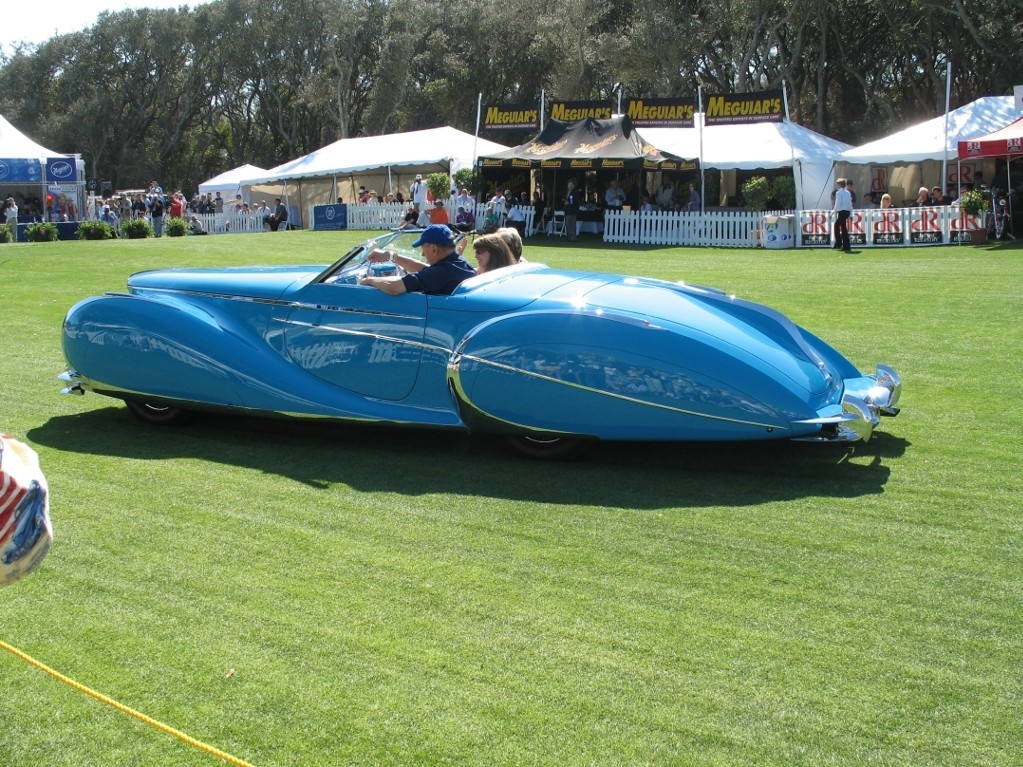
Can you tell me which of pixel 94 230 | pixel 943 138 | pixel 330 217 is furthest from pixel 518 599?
pixel 330 217

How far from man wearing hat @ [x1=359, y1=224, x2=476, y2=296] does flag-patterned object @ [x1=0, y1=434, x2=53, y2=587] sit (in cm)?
469

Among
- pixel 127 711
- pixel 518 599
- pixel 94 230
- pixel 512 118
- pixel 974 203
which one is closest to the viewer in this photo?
pixel 127 711

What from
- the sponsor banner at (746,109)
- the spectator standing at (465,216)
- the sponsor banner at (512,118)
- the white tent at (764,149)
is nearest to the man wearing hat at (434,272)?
the white tent at (764,149)

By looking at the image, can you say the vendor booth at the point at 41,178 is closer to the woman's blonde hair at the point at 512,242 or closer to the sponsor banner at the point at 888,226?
the sponsor banner at the point at 888,226

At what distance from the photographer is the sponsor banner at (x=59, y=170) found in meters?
34.3

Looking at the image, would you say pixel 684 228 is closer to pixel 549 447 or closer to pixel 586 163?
pixel 586 163

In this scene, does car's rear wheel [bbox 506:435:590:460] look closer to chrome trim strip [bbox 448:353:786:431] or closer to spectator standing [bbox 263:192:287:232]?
chrome trim strip [bbox 448:353:786:431]

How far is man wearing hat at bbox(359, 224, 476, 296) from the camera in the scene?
6.74 meters

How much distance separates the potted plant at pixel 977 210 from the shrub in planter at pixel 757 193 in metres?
6.10

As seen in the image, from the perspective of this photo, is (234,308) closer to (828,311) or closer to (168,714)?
(168,714)

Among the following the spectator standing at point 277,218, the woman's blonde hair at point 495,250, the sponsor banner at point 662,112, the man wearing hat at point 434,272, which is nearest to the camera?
the man wearing hat at point 434,272

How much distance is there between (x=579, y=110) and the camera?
96.1 ft

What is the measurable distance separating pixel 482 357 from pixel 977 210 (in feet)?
62.1

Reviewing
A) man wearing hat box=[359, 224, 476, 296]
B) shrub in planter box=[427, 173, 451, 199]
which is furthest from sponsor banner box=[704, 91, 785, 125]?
man wearing hat box=[359, 224, 476, 296]
